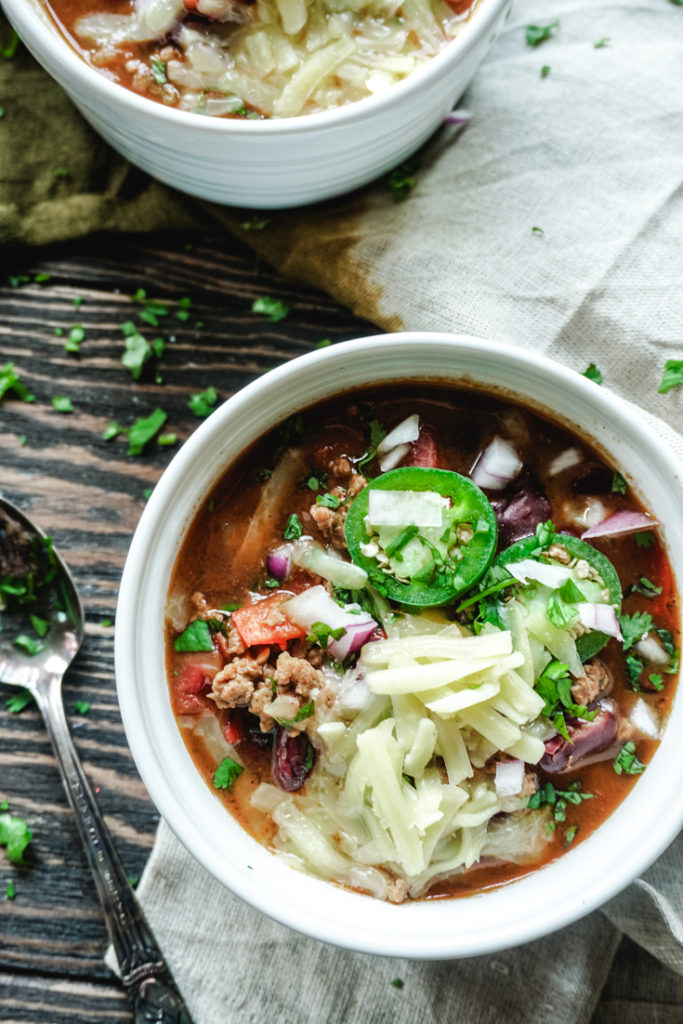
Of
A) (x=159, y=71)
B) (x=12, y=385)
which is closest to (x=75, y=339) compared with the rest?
(x=12, y=385)

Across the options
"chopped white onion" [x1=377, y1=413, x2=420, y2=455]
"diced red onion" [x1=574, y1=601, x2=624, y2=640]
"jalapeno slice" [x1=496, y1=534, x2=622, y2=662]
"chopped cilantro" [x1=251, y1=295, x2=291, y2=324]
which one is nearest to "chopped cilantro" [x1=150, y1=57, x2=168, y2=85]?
"chopped cilantro" [x1=251, y1=295, x2=291, y2=324]

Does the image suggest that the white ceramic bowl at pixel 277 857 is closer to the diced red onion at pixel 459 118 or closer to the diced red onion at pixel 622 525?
the diced red onion at pixel 622 525

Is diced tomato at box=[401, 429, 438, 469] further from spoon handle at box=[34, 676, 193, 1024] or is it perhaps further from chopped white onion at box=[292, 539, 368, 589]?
spoon handle at box=[34, 676, 193, 1024]

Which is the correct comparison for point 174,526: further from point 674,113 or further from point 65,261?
point 674,113

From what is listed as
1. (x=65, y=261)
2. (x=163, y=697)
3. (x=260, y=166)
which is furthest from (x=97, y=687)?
(x=260, y=166)

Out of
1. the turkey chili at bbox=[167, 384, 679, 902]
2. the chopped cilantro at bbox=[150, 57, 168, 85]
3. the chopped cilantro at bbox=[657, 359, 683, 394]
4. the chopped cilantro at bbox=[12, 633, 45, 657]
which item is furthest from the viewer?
the chopped cilantro at bbox=[12, 633, 45, 657]
